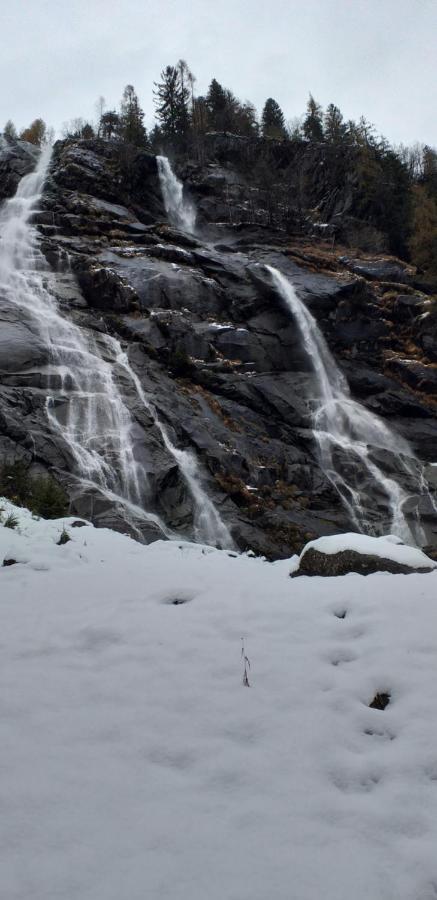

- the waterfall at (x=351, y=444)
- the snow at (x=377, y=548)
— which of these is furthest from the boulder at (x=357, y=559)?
the waterfall at (x=351, y=444)

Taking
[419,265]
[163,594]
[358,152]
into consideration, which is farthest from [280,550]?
[358,152]

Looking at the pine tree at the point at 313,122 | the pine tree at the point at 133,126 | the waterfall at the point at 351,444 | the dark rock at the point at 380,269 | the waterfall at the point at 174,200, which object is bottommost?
the waterfall at the point at 351,444

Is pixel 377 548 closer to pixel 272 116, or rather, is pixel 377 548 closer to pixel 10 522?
pixel 10 522

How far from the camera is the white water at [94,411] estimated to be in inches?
543

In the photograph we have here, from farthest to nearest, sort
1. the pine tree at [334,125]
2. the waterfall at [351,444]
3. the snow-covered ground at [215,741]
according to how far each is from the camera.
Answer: the pine tree at [334,125] < the waterfall at [351,444] < the snow-covered ground at [215,741]

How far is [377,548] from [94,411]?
10.6 meters

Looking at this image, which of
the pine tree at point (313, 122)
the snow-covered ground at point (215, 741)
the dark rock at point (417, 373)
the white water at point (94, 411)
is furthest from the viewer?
the pine tree at point (313, 122)

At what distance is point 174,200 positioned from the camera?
38094mm

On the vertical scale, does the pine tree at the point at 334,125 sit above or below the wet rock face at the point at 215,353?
above

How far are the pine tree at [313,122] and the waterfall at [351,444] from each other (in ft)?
115

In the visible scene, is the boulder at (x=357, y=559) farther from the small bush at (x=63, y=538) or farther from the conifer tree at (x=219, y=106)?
the conifer tree at (x=219, y=106)

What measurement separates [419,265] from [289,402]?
18.4 metres

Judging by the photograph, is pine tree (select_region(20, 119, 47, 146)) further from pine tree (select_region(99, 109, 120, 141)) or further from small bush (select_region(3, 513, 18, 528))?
small bush (select_region(3, 513, 18, 528))

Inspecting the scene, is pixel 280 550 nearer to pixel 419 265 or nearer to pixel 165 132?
pixel 419 265
